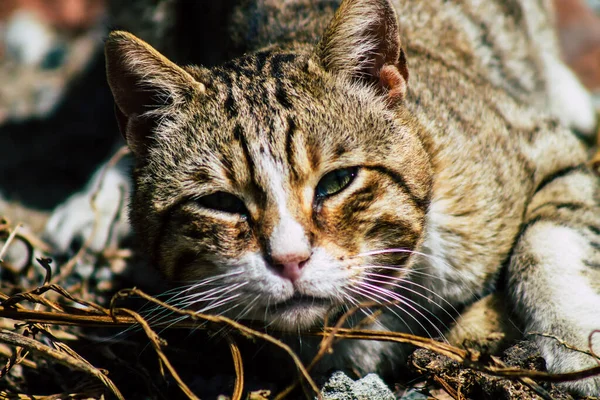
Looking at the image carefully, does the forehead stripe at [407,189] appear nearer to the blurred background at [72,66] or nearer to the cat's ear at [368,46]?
the cat's ear at [368,46]

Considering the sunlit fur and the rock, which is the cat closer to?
the sunlit fur

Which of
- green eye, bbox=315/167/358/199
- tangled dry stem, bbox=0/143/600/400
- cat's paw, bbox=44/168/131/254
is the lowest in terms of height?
cat's paw, bbox=44/168/131/254

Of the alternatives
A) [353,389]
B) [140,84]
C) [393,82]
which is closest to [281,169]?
[393,82]

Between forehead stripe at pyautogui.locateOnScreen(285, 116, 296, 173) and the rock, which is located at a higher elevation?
forehead stripe at pyautogui.locateOnScreen(285, 116, 296, 173)

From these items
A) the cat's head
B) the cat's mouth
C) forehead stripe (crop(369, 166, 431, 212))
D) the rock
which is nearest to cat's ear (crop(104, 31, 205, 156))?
the cat's head

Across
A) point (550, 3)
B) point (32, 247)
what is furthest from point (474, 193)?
point (550, 3)

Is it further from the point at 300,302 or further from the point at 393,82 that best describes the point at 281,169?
the point at 393,82

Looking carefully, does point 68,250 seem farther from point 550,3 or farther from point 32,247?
point 550,3
